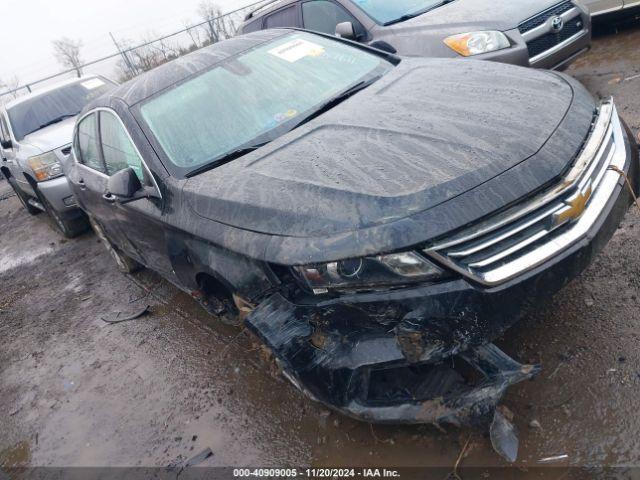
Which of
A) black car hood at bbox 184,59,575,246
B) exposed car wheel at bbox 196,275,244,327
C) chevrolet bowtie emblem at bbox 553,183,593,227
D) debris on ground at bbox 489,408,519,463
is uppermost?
black car hood at bbox 184,59,575,246

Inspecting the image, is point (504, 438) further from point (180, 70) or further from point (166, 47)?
point (166, 47)

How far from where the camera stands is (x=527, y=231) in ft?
6.11

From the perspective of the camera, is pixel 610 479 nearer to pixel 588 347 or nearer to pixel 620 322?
pixel 588 347

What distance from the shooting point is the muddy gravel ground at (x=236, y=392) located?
212 cm

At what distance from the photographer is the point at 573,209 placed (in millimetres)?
1900

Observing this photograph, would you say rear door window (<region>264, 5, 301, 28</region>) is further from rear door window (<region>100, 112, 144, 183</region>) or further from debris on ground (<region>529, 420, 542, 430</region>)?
debris on ground (<region>529, 420, 542, 430</region>)

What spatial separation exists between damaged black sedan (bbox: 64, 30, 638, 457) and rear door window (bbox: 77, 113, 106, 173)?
102 centimetres

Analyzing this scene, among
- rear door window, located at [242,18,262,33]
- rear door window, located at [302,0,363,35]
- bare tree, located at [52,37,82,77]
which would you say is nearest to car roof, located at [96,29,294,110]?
rear door window, located at [302,0,363,35]

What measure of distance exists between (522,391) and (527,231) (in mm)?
846

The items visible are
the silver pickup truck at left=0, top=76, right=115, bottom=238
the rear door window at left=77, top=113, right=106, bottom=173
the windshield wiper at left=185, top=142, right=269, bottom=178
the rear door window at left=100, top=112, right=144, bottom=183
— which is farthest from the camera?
the silver pickup truck at left=0, top=76, right=115, bottom=238

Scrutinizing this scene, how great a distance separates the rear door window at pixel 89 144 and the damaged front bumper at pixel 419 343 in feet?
7.92

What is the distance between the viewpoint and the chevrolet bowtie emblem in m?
1.88

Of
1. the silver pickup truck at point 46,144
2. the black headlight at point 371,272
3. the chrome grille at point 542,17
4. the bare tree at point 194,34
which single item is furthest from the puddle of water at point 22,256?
the bare tree at point 194,34

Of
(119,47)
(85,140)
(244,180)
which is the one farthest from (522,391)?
(119,47)
